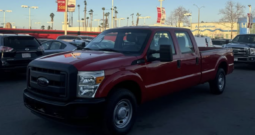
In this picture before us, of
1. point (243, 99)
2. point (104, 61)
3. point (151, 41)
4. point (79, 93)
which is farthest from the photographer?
point (243, 99)

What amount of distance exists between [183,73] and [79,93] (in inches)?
108

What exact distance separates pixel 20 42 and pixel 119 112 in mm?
6354

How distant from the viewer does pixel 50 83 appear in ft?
14.3

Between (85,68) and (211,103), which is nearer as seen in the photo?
(85,68)

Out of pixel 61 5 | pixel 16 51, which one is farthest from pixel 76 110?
pixel 61 5

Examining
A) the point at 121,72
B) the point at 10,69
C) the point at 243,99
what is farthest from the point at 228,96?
the point at 10,69

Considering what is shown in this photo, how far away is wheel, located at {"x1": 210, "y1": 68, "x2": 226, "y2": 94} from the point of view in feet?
25.5

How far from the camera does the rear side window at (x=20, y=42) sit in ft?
30.5

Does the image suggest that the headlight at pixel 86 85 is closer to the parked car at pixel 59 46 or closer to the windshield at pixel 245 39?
the parked car at pixel 59 46

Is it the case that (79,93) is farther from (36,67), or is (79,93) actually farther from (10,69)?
(10,69)

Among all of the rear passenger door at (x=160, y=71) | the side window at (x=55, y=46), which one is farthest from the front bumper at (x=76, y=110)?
the side window at (x=55, y=46)

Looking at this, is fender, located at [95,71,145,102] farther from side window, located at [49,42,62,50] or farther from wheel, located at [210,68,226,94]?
side window, located at [49,42,62,50]

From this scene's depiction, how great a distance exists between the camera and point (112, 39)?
5.77 meters

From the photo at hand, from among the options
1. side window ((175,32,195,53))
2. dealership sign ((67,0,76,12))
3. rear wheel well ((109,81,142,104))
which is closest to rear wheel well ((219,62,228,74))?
side window ((175,32,195,53))
